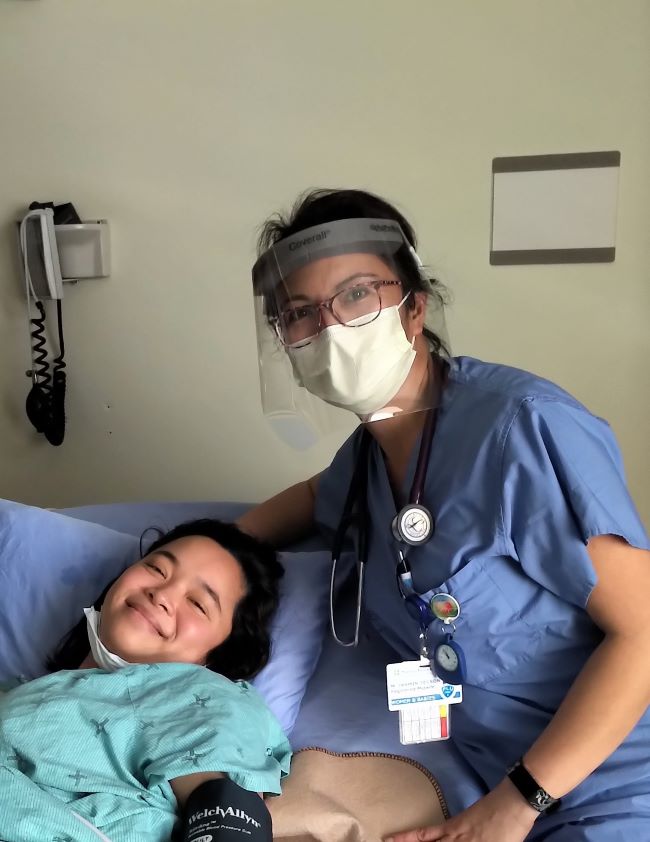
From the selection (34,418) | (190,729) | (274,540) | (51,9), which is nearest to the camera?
(190,729)

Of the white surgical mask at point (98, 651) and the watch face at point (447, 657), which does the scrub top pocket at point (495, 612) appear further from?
the white surgical mask at point (98, 651)

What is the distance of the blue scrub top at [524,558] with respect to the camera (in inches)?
43.1

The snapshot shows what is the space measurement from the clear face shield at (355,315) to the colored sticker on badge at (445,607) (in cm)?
31

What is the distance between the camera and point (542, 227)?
6.43ft

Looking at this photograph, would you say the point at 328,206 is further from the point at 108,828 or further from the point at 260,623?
the point at 108,828

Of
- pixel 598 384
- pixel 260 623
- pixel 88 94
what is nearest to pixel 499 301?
pixel 598 384

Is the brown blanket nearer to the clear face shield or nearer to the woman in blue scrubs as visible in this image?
the woman in blue scrubs

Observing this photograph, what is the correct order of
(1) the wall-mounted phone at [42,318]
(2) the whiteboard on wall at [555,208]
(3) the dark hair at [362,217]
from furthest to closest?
(1) the wall-mounted phone at [42,318], (2) the whiteboard on wall at [555,208], (3) the dark hair at [362,217]

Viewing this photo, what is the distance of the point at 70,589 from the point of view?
162cm

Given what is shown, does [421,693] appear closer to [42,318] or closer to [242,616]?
[242,616]

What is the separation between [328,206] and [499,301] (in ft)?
2.85

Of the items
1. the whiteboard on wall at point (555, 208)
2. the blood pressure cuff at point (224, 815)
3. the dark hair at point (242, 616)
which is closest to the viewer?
the blood pressure cuff at point (224, 815)

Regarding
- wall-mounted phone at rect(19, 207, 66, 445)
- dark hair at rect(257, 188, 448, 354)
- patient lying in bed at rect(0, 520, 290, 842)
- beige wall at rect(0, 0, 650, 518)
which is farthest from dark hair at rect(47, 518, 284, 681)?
wall-mounted phone at rect(19, 207, 66, 445)

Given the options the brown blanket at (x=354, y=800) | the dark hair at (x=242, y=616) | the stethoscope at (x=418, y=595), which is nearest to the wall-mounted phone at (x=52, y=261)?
the dark hair at (x=242, y=616)
